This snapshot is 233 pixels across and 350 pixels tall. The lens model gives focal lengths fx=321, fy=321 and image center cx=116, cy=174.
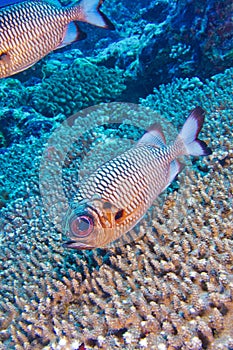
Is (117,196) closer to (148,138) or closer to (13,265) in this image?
(148,138)

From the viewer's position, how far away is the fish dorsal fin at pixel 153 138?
2.68 m

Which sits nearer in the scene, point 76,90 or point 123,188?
point 123,188

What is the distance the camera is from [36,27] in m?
2.91

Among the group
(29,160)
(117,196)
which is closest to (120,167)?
(117,196)

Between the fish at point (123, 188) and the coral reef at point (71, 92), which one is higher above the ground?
the coral reef at point (71, 92)

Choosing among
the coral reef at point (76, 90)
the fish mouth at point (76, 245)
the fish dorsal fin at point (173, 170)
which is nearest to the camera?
the fish mouth at point (76, 245)

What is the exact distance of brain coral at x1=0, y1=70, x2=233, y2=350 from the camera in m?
2.21

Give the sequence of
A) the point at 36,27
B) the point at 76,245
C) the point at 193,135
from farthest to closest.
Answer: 1. the point at 36,27
2. the point at 193,135
3. the point at 76,245

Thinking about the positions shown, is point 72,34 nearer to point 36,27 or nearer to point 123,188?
point 36,27

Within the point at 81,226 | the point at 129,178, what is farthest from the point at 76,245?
the point at 129,178

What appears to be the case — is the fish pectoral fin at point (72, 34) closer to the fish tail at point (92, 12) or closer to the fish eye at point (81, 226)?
the fish tail at point (92, 12)

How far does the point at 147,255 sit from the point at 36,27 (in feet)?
7.43

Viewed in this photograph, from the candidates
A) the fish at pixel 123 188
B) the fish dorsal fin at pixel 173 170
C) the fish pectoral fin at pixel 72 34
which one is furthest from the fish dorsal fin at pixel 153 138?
the fish pectoral fin at pixel 72 34

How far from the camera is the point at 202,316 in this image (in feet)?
7.25
